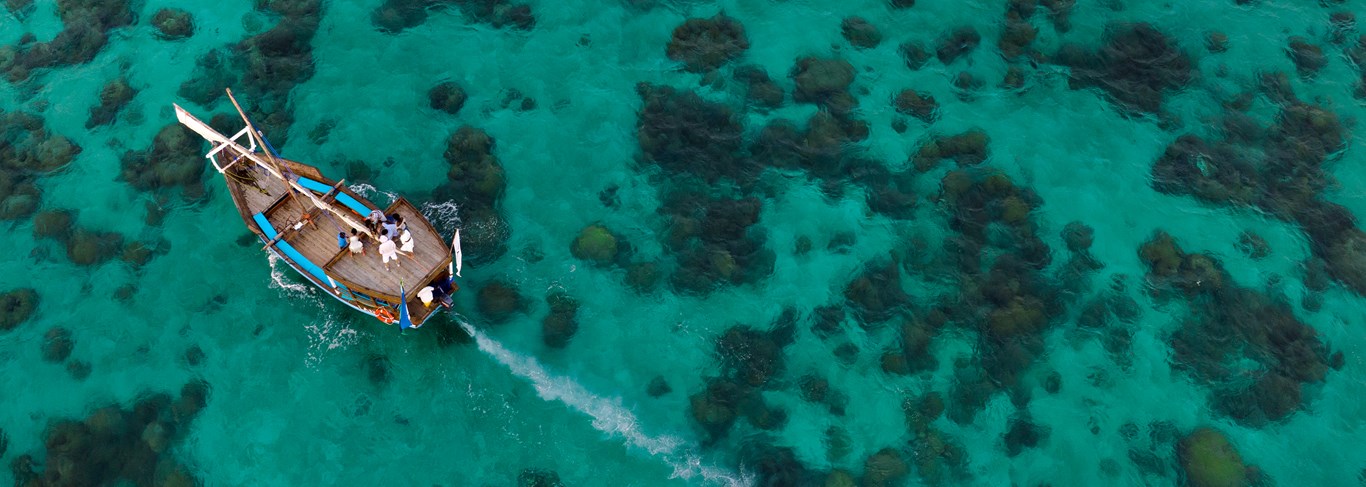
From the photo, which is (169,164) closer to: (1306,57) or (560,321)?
(560,321)

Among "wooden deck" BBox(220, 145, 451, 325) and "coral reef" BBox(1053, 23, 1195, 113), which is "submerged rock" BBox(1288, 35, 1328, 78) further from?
"wooden deck" BBox(220, 145, 451, 325)

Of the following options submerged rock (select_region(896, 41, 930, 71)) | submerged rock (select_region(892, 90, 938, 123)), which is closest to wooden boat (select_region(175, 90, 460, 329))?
submerged rock (select_region(892, 90, 938, 123))

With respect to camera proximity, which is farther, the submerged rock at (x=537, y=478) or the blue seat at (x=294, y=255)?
the blue seat at (x=294, y=255)

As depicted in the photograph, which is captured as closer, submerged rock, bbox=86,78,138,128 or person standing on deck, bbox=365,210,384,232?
person standing on deck, bbox=365,210,384,232

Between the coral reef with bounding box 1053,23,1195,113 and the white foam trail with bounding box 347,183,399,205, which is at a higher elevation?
the coral reef with bounding box 1053,23,1195,113

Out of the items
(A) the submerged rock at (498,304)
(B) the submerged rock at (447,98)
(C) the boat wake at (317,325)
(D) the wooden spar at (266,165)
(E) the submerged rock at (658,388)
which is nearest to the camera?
(D) the wooden spar at (266,165)

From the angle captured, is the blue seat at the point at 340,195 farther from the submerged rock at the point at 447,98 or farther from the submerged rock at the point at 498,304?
the submerged rock at the point at 447,98

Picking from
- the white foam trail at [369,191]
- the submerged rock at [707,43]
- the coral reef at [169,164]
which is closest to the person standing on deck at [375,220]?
the white foam trail at [369,191]

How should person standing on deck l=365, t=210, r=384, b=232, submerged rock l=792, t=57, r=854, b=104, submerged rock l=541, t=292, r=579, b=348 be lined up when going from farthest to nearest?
submerged rock l=792, t=57, r=854, b=104, submerged rock l=541, t=292, r=579, b=348, person standing on deck l=365, t=210, r=384, b=232
